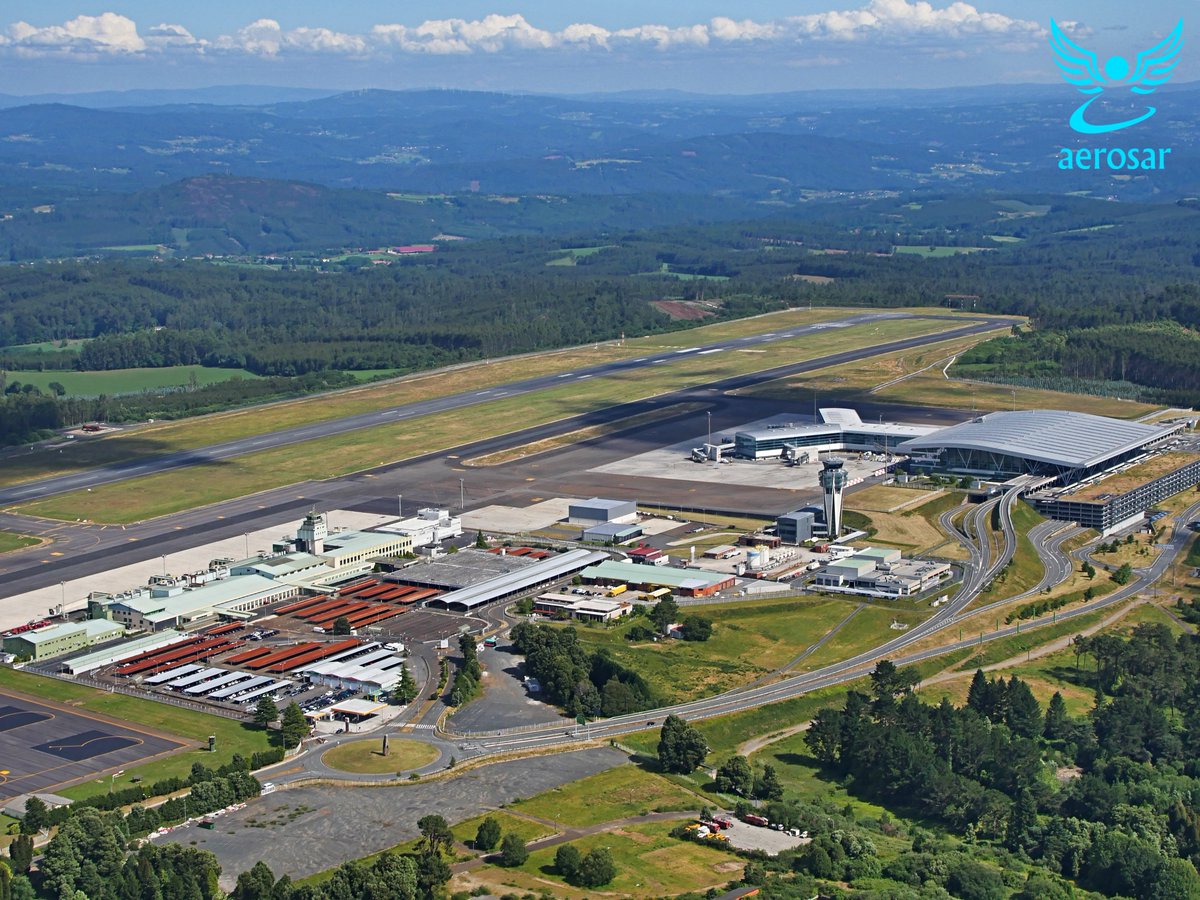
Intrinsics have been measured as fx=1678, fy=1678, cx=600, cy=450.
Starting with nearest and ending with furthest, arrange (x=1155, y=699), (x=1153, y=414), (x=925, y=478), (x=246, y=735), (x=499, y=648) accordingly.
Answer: (x=246, y=735)
(x=1155, y=699)
(x=499, y=648)
(x=925, y=478)
(x=1153, y=414)

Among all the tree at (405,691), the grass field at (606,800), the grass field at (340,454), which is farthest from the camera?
the grass field at (340,454)

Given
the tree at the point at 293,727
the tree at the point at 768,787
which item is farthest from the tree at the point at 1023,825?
the tree at the point at 293,727

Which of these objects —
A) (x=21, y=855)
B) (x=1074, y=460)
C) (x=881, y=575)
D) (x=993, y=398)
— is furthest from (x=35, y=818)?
(x=993, y=398)

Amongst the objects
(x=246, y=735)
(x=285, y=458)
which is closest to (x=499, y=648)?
(x=246, y=735)

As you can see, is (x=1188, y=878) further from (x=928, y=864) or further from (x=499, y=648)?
(x=499, y=648)

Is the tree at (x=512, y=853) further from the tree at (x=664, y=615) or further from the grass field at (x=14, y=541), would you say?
the grass field at (x=14, y=541)

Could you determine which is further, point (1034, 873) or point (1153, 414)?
point (1153, 414)

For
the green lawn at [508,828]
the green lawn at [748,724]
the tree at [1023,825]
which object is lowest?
the tree at [1023,825]

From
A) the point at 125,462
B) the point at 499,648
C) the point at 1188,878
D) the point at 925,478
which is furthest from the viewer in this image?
the point at 125,462
